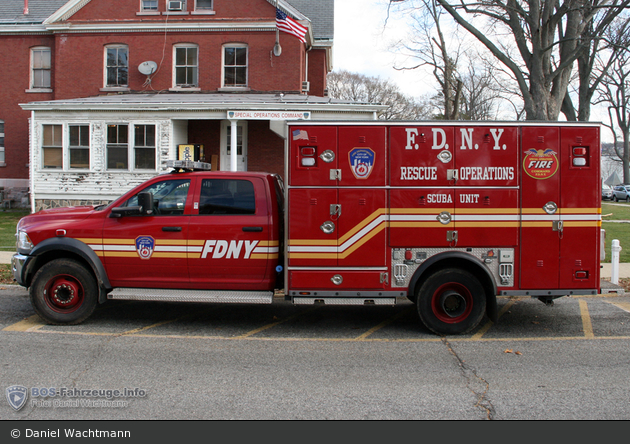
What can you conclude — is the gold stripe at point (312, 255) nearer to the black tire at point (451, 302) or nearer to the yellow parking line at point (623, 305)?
the black tire at point (451, 302)

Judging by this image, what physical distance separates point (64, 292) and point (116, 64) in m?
17.7

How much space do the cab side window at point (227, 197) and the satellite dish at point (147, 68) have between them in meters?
16.4

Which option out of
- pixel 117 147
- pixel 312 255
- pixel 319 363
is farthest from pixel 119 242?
pixel 117 147

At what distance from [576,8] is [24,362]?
1770 centimetres

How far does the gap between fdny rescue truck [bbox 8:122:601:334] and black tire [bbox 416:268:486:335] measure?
14 millimetres

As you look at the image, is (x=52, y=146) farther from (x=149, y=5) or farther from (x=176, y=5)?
(x=176, y=5)

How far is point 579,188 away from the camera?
6438 millimetres

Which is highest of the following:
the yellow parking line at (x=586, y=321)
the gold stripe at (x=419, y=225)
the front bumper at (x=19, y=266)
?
the gold stripe at (x=419, y=225)


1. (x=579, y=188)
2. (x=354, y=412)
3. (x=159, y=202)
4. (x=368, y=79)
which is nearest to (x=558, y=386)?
(x=354, y=412)

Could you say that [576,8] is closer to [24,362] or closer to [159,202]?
[159,202]

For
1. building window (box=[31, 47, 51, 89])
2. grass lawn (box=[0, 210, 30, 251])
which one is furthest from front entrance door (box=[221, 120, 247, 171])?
building window (box=[31, 47, 51, 89])

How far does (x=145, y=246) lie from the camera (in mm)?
6746

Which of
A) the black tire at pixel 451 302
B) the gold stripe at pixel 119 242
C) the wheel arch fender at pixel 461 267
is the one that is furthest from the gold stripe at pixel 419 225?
the gold stripe at pixel 119 242

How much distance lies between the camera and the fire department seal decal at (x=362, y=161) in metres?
6.44
